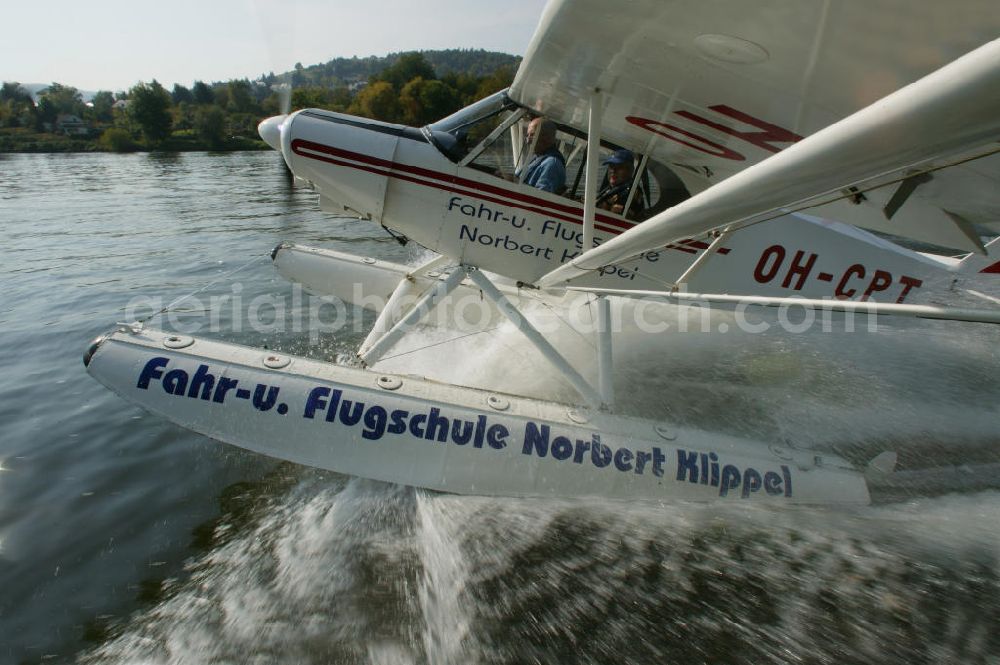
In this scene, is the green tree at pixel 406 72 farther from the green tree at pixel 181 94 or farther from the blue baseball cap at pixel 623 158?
the blue baseball cap at pixel 623 158

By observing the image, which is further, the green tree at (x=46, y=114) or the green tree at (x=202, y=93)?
the green tree at (x=202, y=93)

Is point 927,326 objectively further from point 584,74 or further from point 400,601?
point 400,601

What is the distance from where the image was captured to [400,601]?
2.45 metres

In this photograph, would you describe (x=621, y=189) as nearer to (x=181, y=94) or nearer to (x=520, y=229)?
(x=520, y=229)

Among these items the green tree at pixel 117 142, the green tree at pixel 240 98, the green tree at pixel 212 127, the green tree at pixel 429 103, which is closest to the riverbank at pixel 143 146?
the green tree at pixel 117 142

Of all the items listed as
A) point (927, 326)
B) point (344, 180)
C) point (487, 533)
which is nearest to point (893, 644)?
point (487, 533)

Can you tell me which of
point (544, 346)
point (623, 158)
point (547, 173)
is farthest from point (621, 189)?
point (544, 346)

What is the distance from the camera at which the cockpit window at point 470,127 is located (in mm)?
3689

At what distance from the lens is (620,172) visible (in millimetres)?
3941

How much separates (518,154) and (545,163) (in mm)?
298

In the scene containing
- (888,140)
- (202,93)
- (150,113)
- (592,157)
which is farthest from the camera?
(202,93)

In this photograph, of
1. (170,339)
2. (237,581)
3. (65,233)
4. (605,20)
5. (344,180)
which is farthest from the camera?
(65,233)

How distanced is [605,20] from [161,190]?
20644 mm

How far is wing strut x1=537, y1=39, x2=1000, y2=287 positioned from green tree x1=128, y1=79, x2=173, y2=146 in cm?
6415
